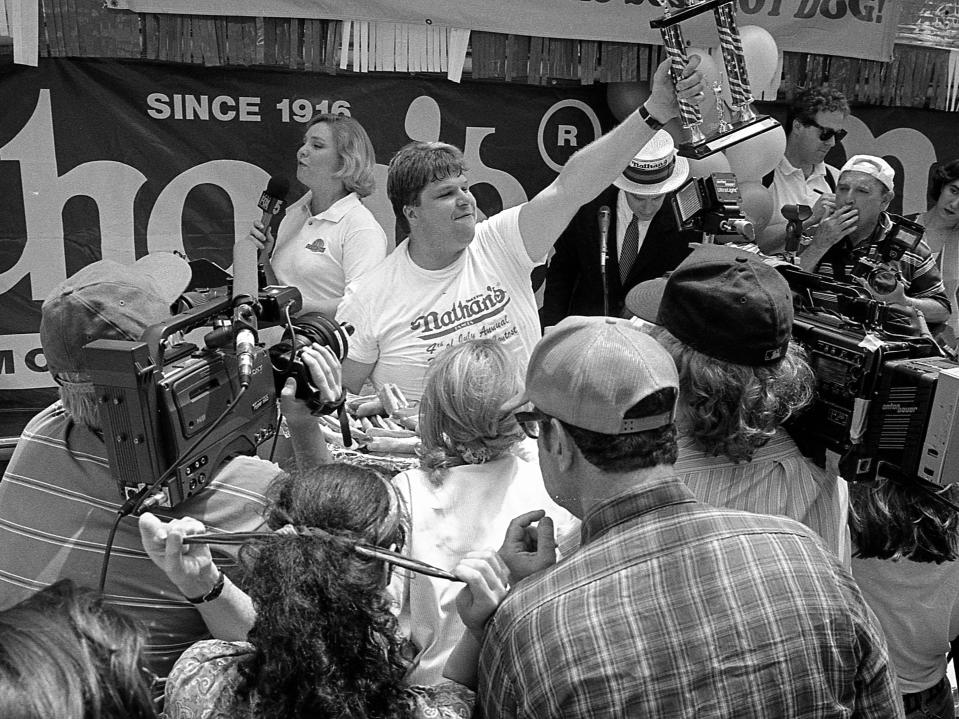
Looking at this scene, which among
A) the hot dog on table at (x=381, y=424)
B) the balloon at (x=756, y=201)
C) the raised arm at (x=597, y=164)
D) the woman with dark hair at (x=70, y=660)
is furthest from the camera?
the balloon at (x=756, y=201)

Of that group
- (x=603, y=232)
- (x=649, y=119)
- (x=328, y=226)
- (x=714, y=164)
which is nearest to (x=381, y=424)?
(x=649, y=119)

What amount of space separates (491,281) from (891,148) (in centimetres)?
345

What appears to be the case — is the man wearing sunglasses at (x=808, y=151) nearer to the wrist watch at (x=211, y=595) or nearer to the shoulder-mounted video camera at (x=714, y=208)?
the shoulder-mounted video camera at (x=714, y=208)

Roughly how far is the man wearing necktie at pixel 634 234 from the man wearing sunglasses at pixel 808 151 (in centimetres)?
53

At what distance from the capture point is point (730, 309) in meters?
1.48

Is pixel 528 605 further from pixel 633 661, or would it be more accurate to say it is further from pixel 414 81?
pixel 414 81

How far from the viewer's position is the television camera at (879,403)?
1465mm

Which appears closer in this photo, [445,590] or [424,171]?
[445,590]

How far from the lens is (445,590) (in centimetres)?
150

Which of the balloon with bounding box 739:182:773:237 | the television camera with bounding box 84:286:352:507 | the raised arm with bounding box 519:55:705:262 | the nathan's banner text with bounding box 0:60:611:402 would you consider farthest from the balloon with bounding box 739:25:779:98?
the television camera with bounding box 84:286:352:507

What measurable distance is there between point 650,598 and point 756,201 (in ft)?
10.6

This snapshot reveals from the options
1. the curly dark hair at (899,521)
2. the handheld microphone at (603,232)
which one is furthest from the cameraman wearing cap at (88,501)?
the handheld microphone at (603,232)

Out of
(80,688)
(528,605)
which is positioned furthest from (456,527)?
(80,688)

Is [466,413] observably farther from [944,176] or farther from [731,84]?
[944,176]
